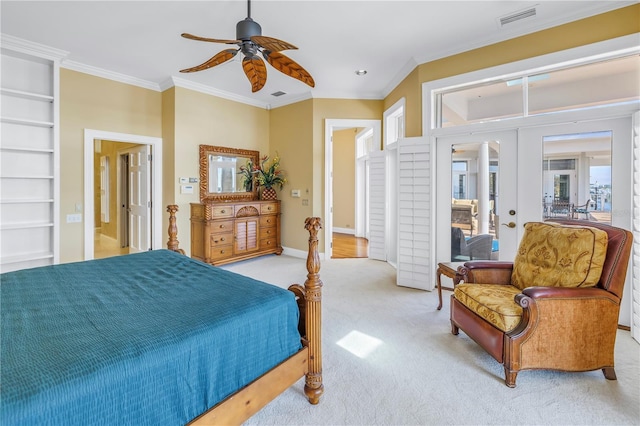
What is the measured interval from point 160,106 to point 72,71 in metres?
1.18

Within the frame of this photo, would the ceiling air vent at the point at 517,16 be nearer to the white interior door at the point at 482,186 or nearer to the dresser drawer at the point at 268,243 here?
the white interior door at the point at 482,186

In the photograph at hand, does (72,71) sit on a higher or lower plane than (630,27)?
higher

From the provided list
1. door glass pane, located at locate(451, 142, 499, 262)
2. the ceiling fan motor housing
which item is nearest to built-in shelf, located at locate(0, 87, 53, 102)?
the ceiling fan motor housing

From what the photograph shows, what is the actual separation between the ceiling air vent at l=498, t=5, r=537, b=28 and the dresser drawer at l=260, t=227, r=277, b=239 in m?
4.47

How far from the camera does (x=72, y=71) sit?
415 centimetres

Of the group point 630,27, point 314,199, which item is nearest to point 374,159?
point 314,199

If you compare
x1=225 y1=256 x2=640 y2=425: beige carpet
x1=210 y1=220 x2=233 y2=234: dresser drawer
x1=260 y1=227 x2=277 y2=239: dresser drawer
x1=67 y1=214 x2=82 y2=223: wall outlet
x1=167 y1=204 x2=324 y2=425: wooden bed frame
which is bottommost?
→ x1=225 y1=256 x2=640 y2=425: beige carpet

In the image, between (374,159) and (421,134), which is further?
(374,159)

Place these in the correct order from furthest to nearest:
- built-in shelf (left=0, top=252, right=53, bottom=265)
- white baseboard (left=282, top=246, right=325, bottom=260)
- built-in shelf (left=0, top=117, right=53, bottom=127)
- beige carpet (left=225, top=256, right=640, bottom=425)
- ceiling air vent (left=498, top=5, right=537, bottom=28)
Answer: white baseboard (left=282, top=246, right=325, bottom=260) → built-in shelf (left=0, top=252, right=53, bottom=265) → built-in shelf (left=0, top=117, right=53, bottom=127) → ceiling air vent (left=498, top=5, right=537, bottom=28) → beige carpet (left=225, top=256, right=640, bottom=425)

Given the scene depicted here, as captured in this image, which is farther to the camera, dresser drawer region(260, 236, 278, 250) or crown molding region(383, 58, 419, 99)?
dresser drawer region(260, 236, 278, 250)

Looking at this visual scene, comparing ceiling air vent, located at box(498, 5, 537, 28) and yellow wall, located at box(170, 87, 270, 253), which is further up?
ceiling air vent, located at box(498, 5, 537, 28)

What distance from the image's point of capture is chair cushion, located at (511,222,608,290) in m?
2.08

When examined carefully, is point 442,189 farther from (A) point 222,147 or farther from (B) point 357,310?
(A) point 222,147

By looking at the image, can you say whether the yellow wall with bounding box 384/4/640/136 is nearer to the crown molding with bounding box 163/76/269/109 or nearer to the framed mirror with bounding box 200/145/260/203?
the crown molding with bounding box 163/76/269/109
